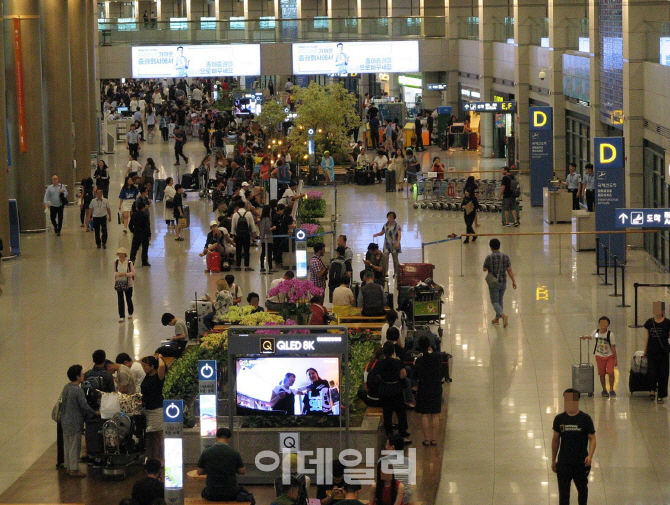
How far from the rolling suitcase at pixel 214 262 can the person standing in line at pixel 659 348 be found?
10.7 m

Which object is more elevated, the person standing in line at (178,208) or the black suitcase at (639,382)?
the person standing in line at (178,208)

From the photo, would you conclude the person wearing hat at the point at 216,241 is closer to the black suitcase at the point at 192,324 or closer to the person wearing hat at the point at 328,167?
the black suitcase at the point at 192,324

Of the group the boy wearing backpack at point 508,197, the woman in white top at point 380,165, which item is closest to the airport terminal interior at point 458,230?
the boy wearing backpack at point 508,197

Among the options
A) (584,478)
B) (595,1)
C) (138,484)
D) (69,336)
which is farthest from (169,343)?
(595,1)

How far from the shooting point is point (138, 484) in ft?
32.2

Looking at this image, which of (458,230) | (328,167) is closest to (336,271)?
(458,230)

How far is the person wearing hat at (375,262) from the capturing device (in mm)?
18500

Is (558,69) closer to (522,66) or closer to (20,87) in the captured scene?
(522,66)

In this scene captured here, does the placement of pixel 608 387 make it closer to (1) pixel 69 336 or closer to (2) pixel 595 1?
(1) pixel 69 336

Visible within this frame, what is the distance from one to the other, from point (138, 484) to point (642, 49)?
18.7m

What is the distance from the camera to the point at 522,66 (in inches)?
1564

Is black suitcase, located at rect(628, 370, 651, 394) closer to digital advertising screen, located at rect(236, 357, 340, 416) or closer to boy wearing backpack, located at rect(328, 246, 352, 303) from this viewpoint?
digital advertising screen, located at rect(236, 357, 340, 416)

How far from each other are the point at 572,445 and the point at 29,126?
21525 millimetres

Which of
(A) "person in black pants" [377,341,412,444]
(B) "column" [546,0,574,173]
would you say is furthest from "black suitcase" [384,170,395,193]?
(A) "person in black pants" [377,341,412,444]
